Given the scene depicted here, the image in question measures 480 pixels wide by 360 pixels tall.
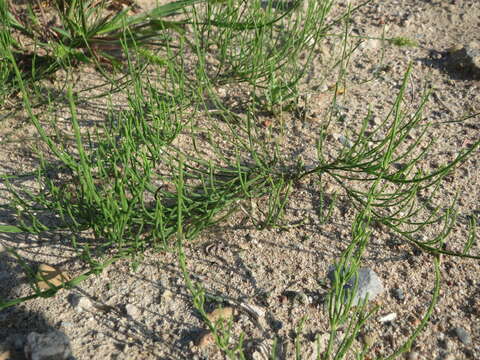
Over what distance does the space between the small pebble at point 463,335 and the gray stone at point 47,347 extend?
1.17 meters

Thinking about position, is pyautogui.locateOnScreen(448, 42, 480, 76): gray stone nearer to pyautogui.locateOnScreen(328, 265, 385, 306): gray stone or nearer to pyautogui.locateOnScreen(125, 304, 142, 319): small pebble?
pyautogui.locateOnScreen(328, 265, 385, 306): gray stone

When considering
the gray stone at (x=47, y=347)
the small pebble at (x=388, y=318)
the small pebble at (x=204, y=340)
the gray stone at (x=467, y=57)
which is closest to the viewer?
the gray stone at (x=47, y=347)

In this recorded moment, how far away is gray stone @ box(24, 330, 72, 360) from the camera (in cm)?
138

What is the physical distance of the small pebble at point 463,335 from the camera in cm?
154

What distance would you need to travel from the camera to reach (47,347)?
55.1 inches

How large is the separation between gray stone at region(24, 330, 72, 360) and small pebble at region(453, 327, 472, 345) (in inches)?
45.9

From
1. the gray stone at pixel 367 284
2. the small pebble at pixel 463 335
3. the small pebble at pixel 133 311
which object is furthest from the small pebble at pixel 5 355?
the small pebble at pixel 463 335

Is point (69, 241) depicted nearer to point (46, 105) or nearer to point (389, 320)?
point (46, 105)

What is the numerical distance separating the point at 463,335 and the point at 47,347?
123 cm

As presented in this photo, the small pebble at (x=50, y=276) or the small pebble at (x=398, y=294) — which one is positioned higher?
the small pebble at (x=50, y=276)

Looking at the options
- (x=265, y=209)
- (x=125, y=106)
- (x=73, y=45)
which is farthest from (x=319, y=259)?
(x=73, y=45)

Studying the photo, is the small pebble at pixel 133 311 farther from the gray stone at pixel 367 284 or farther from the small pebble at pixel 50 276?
the gray stone at pixel 367 284

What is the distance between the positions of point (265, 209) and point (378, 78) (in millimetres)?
1102

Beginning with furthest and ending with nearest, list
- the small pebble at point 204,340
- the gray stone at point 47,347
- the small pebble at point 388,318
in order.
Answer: the small pebble at point 388,318
the small pebble at point 204,340
the gray stone at point 47,347
